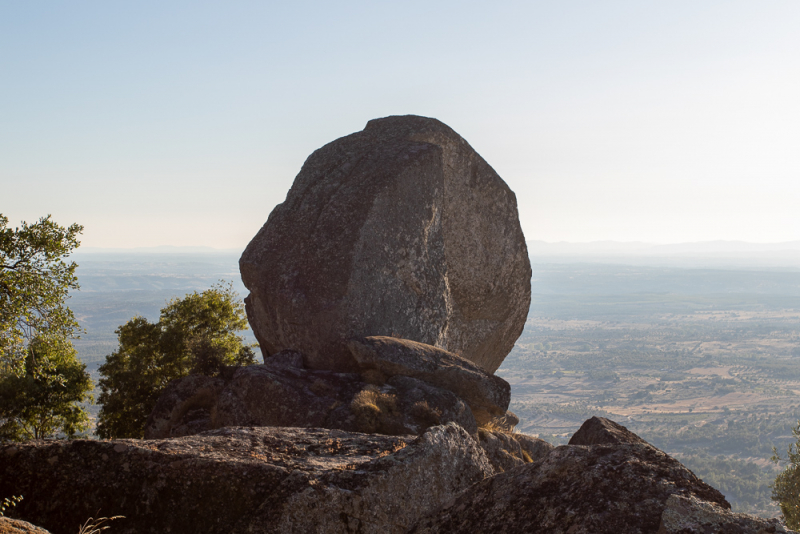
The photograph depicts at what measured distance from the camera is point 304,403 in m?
16.6

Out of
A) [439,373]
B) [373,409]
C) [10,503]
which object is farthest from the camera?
[439,373]

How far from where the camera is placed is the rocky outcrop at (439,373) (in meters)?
18.7

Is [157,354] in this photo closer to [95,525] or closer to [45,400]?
[45,400]

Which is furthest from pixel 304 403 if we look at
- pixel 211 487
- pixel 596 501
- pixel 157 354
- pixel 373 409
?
pixel 157 354

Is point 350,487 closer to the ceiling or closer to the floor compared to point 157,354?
closer to the ceiling

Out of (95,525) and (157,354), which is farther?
(157,354)

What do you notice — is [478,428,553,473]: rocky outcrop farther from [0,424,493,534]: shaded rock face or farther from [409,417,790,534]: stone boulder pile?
[409,417,790,534]: stone boulder pile

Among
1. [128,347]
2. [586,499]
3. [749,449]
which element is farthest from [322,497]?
[749,449]

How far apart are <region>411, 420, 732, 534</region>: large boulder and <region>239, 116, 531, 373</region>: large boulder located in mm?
13654

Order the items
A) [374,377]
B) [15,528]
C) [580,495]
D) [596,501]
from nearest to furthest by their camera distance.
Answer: [596,501] → [580,495] → [15,528] → [374,377]

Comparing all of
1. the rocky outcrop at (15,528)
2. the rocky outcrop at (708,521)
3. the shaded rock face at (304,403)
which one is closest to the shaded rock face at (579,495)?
the rocky outcrop at (708,521)

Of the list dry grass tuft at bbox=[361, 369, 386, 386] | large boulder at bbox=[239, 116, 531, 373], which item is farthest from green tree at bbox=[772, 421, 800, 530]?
dry grass tuft at bbox=[361, 369, 386, 386]

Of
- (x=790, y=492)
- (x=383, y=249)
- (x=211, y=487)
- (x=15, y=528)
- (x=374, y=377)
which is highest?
(x=383, y=249)

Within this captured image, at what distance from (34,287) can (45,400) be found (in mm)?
13305
